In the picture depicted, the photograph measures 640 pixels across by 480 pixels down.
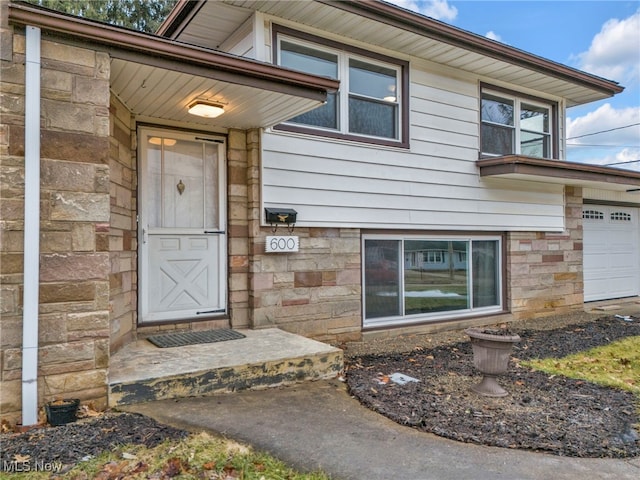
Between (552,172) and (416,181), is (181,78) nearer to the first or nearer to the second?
(416,181)

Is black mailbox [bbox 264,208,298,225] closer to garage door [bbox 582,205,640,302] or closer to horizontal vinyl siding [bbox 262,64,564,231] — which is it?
horizontal vinyl siding [bbox 262,64,564,231]

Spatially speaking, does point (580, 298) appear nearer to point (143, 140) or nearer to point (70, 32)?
point (143, 140)

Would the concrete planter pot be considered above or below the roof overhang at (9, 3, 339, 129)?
below

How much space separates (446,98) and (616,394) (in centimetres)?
461

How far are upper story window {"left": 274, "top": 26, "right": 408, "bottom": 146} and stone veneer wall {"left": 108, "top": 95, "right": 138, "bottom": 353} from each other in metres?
1.81

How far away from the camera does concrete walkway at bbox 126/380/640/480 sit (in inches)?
101

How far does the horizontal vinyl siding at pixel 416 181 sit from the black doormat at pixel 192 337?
5.07 ft

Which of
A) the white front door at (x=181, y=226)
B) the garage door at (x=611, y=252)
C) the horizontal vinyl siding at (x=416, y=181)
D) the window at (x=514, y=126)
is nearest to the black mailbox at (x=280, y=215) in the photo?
the horizontal vinyl siding at (x=416, y=181)

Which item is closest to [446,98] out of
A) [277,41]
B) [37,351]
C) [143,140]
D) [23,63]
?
[277,41]

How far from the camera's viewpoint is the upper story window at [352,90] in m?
5.55

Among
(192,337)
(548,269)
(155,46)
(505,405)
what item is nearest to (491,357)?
(505,405)

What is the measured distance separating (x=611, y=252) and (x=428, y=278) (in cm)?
583

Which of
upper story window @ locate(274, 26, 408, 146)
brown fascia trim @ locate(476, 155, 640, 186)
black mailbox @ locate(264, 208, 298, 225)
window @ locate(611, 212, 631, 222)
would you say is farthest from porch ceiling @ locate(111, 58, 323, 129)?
window @ locate(611, 212, 631, 222)

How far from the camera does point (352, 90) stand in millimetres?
6070
